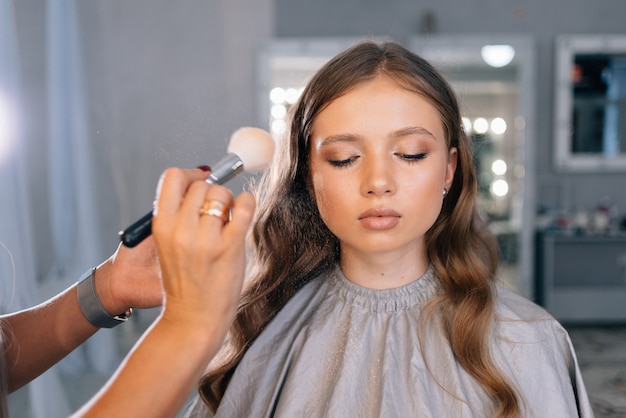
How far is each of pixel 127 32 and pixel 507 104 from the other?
10.7 feet

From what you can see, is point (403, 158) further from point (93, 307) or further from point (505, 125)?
point (505, 125)

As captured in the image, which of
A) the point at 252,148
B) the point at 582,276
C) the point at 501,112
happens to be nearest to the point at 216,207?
the point at 252,148

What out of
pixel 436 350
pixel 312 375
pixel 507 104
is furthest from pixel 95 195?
pixel 507 104

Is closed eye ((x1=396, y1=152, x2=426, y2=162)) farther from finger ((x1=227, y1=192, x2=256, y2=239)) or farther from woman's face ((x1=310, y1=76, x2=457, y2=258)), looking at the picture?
finger ((x1=227, y1=192, x2=256, y2=239))

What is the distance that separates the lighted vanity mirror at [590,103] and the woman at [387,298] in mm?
3435

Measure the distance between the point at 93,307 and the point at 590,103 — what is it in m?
4.15

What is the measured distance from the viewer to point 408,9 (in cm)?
428

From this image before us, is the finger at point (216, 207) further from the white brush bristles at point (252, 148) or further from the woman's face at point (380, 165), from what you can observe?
the woman's face at point (380, 165)

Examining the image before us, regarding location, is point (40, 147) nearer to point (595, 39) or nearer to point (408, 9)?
point (408, 9)

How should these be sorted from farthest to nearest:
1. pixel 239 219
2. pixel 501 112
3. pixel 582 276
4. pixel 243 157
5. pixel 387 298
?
1. pixel 582 276
2. pixel 501 112
3. pixel 387 298
4. pixel 243 157
5. pixel 239 219

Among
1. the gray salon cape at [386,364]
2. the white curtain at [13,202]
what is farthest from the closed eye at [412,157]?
the white curtain at [13,202]

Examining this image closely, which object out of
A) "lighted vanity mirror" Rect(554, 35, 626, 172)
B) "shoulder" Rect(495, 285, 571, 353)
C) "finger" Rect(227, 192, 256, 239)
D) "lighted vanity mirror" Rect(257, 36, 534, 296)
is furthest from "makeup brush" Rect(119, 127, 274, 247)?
"lighted vanity mirror" Rect(554, 35, 626, 172)

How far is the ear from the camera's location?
1.17m

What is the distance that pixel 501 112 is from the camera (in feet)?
13.1
